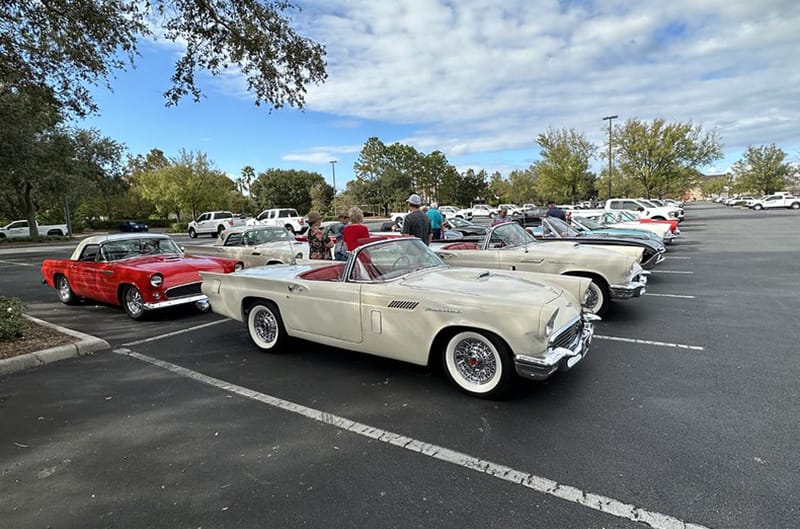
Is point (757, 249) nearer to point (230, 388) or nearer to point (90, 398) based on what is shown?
point (230, 388)

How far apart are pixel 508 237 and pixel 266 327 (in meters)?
4.19

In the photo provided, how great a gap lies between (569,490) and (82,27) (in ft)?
29.3

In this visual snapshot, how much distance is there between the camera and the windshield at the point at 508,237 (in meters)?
6.92

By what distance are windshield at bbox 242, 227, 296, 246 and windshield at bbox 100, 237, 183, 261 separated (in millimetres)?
2693

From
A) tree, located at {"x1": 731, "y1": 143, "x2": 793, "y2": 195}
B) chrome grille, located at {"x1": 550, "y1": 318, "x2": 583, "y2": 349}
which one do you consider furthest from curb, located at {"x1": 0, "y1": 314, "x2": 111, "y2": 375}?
tree, located at {"x1": 731, "y1": 143, "x2": 793, "y2": 195}

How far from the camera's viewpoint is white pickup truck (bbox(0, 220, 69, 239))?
3347cm

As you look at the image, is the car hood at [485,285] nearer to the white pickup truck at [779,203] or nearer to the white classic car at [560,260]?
the white classic car at [560,260]

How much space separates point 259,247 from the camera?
33.0ft

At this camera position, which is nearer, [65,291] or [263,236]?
[65,291]

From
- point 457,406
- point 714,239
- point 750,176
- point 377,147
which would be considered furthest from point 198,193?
point 750,176

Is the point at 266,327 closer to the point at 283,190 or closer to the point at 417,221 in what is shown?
the point at 417,221

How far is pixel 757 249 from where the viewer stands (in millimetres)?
13414

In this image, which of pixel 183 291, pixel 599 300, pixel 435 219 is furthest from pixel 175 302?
pixel 599 300

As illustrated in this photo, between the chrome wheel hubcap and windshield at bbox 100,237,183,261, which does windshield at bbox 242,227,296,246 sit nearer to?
windshield at bbox 100,237,183,261
